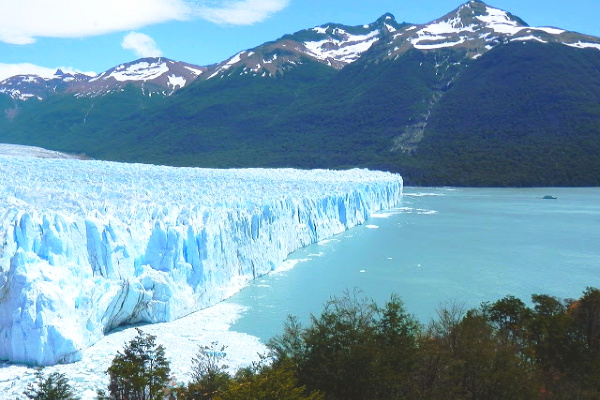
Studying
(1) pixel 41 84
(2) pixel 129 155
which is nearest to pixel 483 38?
(2) pixel 129 155

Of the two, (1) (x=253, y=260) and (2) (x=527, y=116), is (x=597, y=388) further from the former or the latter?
(2) (x=527, y=116)

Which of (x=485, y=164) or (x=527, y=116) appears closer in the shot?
(x=485, y=164)

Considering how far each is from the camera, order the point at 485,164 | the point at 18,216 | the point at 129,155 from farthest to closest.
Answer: the point at 129,155 → the point at 485,164 → the point at 18,216

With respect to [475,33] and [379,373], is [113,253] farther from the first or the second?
[475,33]

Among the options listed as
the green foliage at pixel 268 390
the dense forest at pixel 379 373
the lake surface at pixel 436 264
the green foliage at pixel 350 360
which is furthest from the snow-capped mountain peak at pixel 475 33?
the green foliage at pixel 268 390

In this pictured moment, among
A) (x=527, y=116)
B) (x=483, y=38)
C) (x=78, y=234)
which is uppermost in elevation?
(x=483, y=38)

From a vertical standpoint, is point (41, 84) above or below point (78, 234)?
above

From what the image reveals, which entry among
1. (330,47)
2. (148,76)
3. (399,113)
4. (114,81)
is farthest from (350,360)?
(148,76)

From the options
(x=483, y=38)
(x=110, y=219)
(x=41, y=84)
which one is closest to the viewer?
(x=110, y=219)
